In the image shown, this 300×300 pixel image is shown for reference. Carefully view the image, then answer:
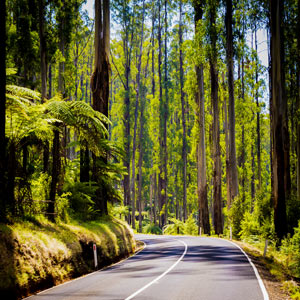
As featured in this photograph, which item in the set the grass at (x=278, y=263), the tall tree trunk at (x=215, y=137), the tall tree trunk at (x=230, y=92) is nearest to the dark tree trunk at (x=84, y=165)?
the grass at (x=278, y=263)

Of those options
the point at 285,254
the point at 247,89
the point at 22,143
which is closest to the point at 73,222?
the point at 22,143

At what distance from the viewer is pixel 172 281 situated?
38.4 feet

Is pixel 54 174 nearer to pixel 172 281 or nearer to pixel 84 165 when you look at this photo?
pixel 84 165

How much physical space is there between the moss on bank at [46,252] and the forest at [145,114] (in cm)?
65

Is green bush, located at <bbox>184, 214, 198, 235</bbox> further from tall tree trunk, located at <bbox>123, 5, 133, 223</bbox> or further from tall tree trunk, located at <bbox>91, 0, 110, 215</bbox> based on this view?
tall tree trunk, located at <bbox>91, 0, 110, 215</bbox>

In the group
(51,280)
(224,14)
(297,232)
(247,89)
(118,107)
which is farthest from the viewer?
(118,107)

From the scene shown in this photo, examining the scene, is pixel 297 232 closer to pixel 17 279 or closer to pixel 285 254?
pixel 285 254

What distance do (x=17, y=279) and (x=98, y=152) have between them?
265 inches

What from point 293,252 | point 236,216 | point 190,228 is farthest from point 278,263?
point 190,228

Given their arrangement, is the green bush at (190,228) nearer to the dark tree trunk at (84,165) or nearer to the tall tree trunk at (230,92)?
the tall tree trunk at (230,92)

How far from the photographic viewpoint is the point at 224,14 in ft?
102

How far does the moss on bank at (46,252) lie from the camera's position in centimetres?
938

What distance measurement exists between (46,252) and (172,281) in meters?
3.46

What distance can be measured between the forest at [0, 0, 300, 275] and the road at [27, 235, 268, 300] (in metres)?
2.51
